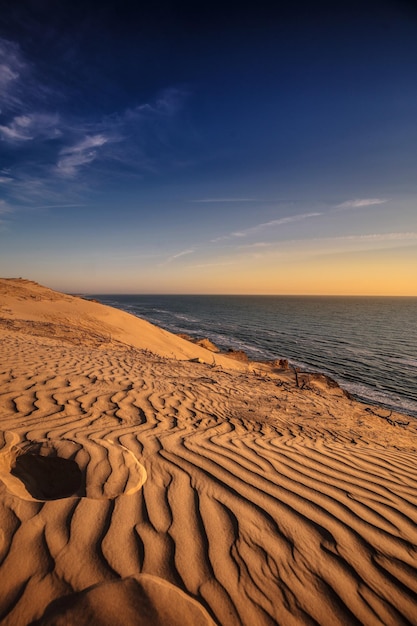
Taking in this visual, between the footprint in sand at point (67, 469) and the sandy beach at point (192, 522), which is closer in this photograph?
the sandy beach at point (192, 522)

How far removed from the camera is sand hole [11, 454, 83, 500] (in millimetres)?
2127

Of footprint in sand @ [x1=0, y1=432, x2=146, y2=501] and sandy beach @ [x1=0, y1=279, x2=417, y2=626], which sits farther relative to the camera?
footprint in sand @ [x1=0, y1=432, x2=146, y2=501]

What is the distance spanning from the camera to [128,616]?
1.15 meters

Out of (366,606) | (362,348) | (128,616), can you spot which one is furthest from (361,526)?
(362,348)

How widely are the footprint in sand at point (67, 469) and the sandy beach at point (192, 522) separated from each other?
0.05 ft

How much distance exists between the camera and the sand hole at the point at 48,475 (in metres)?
2.13

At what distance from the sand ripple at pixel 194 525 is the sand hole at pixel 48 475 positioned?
0.04 feet

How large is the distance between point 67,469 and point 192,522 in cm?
122

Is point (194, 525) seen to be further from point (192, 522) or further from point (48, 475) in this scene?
point (48, 475)

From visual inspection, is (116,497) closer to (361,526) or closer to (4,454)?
(4,454)

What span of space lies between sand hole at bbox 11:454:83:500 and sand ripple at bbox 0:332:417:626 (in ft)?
0.04

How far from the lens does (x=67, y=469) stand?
7.87ft

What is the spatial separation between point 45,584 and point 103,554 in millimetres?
273

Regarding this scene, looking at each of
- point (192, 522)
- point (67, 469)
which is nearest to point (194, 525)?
point (192, 522)
